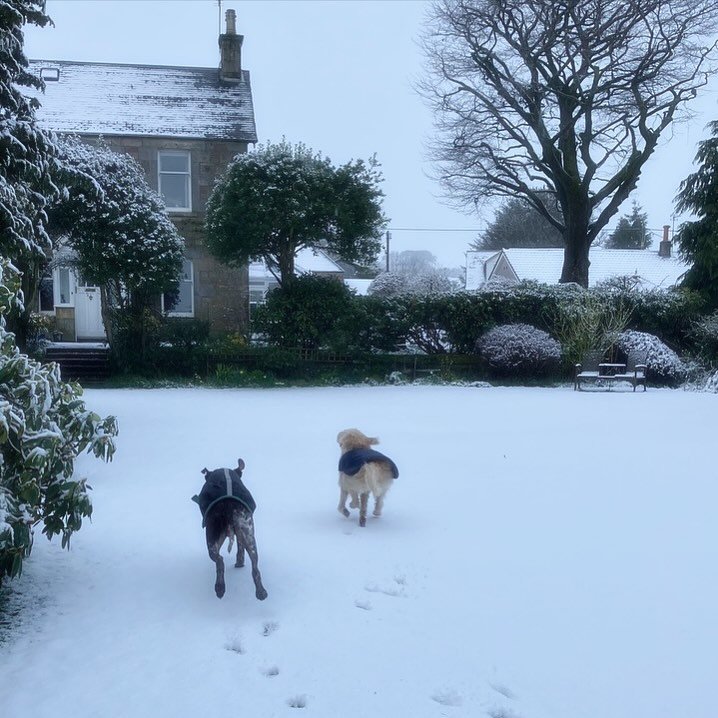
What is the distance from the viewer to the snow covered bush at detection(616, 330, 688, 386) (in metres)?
16.8

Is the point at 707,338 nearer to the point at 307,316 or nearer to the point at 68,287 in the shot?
the point at 307,316

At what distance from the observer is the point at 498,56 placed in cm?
2331

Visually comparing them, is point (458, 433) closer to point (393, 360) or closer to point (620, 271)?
point (393, 360)

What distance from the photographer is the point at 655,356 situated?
55.2ft

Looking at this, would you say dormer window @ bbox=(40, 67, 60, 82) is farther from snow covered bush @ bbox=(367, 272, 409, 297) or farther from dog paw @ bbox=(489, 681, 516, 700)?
dog paw @ bbox=(489, 681, 516, 700)

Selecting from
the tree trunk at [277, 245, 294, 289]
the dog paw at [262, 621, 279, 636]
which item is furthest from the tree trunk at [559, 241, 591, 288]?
the dog paw at [262, 621, 279, 636]

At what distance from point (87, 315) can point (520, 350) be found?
39.6 ft

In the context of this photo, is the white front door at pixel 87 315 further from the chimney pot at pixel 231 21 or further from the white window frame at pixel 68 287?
the chimney pot at pixel 231 21

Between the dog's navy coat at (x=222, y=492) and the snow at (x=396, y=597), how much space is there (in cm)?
59

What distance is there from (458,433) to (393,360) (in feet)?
22.0

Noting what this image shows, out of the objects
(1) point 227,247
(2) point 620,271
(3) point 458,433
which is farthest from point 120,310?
(2) point 620,271

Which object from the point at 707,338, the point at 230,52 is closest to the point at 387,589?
the point at 707,338

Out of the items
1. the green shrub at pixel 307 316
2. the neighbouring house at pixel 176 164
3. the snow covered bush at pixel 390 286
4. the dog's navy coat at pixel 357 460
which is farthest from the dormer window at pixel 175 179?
the dog's navy coat at pixel 357 460

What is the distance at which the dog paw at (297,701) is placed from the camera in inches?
145
